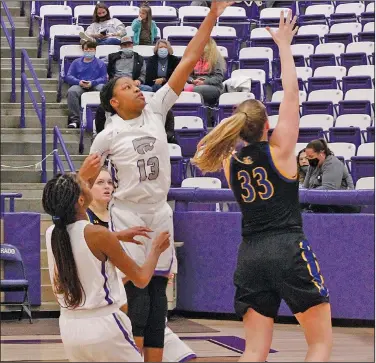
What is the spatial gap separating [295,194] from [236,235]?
4518 millimetres

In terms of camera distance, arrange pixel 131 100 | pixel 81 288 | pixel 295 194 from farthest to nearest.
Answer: pixel 131 100 < pixel 295 194 < pixel 81 288

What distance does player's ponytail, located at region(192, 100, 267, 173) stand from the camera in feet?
16.4

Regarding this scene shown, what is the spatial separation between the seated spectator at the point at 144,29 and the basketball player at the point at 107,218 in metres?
7.91

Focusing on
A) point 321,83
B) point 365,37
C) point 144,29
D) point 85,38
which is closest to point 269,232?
point 85,38

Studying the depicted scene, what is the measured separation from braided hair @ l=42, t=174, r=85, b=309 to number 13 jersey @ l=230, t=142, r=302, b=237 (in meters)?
0.83

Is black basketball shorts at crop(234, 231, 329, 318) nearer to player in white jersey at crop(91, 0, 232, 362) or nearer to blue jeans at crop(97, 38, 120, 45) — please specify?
player in white jersey at crop(91, 0, 232, 362)

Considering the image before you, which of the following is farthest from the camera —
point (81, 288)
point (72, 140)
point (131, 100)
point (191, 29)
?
point (191, 29)

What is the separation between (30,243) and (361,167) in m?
4.01

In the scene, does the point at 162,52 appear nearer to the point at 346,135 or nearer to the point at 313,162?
the point at 346,135

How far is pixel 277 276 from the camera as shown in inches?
191

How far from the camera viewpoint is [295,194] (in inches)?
196

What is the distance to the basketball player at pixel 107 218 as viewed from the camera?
5906 mm

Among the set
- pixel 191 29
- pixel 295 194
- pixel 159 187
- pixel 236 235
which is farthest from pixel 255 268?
pixel 191 29

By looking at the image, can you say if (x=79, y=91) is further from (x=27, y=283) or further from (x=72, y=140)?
(x=27, y=283)
